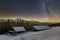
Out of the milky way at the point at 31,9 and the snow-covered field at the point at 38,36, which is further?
the milky way at the point at 31,9

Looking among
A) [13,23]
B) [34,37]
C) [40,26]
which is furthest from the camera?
[40,26]

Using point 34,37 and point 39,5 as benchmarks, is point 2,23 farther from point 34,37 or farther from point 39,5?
point 39,5

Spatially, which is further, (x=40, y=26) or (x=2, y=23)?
(x=40, y=26)

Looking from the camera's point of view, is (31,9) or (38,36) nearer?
(38,36)

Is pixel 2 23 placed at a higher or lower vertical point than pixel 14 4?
lower

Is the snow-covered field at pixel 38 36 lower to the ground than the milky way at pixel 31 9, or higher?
lower

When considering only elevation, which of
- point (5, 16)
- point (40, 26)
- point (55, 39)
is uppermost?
point (5, 16)

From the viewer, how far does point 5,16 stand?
5.43 ft

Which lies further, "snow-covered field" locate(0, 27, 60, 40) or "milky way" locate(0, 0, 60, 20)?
"milky way" locate(0, 0, 60, 20)

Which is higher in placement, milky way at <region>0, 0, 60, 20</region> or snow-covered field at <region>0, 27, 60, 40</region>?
milky way at <region>0, 0, 60, 20</region>

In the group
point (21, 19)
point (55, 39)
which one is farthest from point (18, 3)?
point (55, 39)

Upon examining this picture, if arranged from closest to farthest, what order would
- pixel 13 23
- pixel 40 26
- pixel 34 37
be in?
pixel 34 37, pixel 13 23, pixel 40 26

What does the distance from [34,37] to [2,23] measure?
42 cm

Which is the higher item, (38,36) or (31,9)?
(31,9)
